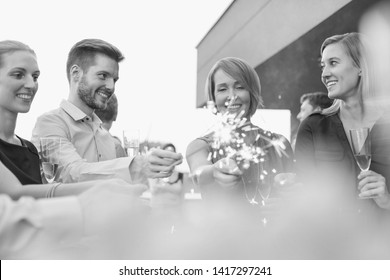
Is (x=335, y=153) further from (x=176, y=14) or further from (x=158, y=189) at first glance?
(x=176, y=14)

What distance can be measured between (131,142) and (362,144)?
69 centimetres

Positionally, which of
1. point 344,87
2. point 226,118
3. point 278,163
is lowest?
point 278,163

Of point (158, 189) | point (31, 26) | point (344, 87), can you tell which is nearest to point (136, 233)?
Result: point (158, 189)

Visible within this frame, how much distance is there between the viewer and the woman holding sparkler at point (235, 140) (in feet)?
4.46

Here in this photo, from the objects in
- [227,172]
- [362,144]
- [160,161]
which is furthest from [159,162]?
[362,144]

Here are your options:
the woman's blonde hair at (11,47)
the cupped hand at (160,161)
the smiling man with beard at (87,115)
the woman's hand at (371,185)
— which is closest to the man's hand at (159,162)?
the cupped hand at (160,161)

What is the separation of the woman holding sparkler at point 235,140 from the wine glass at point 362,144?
27cm

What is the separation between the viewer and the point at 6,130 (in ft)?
3.91

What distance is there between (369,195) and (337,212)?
16 centimetres

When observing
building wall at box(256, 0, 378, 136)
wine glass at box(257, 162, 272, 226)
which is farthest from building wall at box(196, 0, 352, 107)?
wine glass at box(257, 162, 272, 226)

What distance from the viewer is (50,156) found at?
119 cm

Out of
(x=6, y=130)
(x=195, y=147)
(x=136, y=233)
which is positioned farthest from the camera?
(x=195, y=147)

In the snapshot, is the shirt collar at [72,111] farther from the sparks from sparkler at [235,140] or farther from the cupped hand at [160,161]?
the sparks from sparkler at [235,140]

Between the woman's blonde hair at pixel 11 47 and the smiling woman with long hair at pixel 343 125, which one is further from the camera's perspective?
the smiling woman with long hair at pixel 343 125
